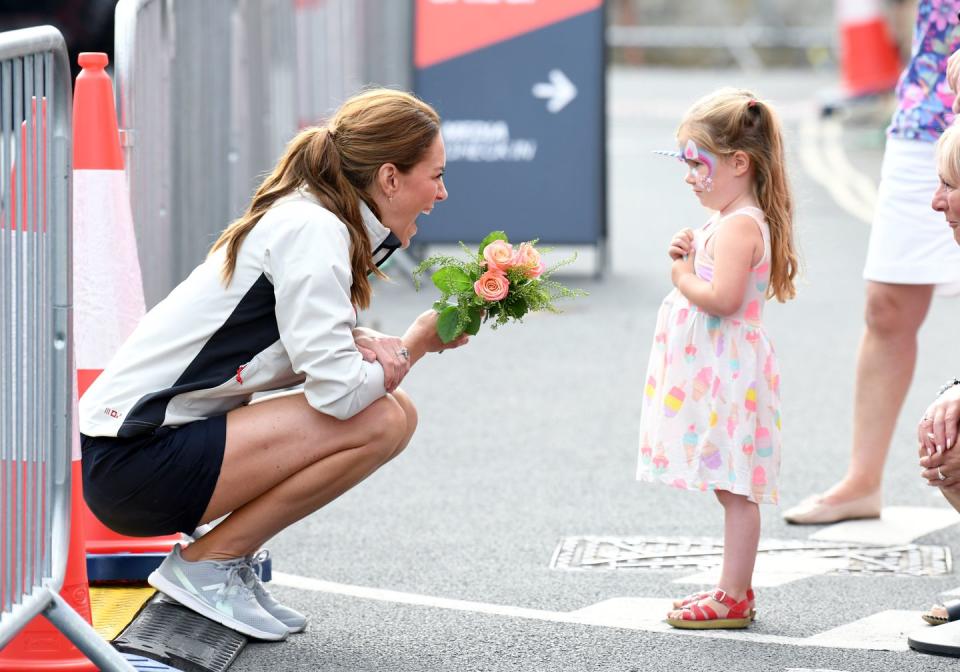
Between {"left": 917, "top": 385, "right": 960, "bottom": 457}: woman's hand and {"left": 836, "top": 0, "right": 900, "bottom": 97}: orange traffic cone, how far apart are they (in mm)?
16246

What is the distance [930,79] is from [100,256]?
2.51m

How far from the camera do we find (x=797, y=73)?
28.6 m

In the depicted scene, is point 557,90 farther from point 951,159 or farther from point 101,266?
point 951,159

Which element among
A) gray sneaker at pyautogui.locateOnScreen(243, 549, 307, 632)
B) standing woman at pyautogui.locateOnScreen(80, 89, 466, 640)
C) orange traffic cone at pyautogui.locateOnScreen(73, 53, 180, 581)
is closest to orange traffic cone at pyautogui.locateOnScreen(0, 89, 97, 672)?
standing woman at pyautogui.locateOnScreen(80, 89, 466, 640)

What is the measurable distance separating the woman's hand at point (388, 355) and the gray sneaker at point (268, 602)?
1.91 ft

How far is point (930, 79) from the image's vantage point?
5238mm

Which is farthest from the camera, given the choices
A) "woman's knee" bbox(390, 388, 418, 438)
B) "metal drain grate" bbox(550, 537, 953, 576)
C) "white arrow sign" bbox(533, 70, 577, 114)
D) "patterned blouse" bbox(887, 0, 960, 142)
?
"white arrow sign" bbox(533, 70, 577, 114)

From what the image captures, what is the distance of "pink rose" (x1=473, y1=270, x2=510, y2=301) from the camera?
13.2 feet

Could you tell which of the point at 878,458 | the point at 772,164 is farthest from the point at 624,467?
the point at 772,164

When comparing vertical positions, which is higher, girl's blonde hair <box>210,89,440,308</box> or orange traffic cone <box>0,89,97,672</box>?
girl's blonde hair <box>210,89,440,308</box>

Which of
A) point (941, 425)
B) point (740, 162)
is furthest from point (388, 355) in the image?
point (941, 425)

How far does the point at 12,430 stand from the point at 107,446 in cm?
67

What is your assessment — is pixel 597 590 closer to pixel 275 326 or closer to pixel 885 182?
pixel 275 326

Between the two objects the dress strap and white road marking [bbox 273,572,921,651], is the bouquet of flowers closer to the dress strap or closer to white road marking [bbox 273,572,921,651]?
the dress strap
